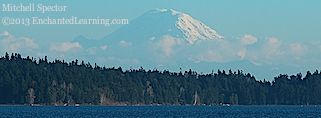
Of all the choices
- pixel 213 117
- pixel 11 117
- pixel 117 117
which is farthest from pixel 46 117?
pixel 213 117

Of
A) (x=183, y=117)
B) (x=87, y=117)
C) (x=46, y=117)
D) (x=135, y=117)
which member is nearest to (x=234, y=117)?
(x=183, y=117)

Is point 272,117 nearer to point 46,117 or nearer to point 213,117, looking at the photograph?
point 213,117

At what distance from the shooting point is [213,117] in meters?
162

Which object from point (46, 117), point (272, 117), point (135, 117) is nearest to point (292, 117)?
point (272, 117)

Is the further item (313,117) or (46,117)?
(313,117)

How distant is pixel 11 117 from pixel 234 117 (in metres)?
57.4

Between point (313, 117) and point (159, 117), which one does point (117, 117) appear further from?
point (313, 117)

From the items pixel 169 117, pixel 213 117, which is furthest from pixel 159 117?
pixel 213 117

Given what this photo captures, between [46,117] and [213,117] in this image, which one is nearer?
[46,117]

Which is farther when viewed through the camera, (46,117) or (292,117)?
(292,117)

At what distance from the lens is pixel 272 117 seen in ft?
538

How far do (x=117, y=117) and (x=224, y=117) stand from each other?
28.4 m

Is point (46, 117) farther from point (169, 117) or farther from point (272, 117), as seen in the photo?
point (272, 117)

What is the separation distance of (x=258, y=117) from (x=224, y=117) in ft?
29.4
